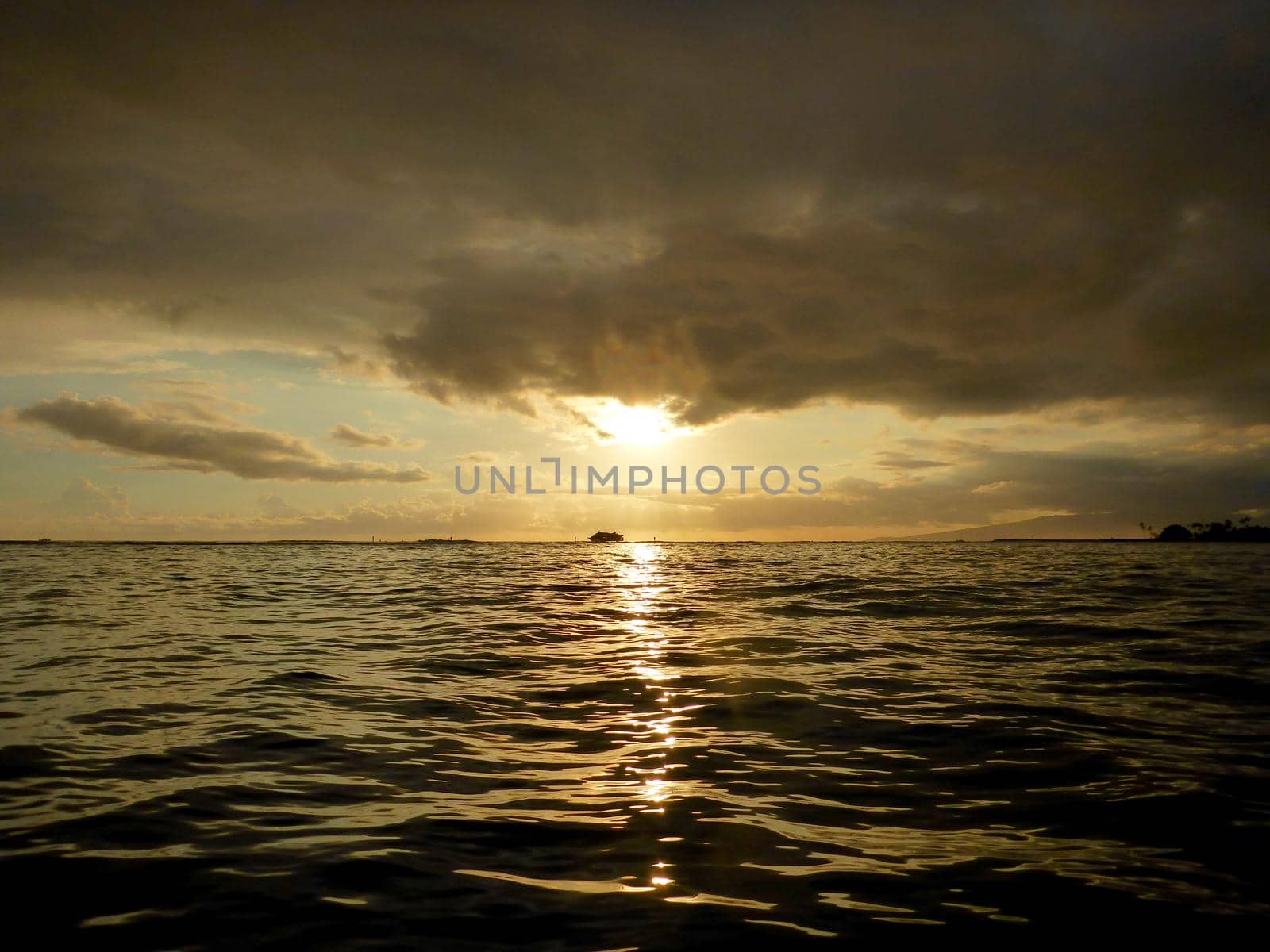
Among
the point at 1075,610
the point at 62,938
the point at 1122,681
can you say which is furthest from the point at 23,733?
the point at 1075,610

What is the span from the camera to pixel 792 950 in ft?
16.9

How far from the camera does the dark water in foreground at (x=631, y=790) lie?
569 cm

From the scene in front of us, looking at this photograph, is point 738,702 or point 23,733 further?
point 738,702

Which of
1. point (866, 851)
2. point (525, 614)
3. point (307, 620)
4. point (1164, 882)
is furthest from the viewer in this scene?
point (525, 614)

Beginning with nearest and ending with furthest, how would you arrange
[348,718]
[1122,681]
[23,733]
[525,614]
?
[23,733] → [348,718] → [1122,681] → [525,614]

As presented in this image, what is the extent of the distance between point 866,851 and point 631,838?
220 cm

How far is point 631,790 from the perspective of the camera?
27.7 ft

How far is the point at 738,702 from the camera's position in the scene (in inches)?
507

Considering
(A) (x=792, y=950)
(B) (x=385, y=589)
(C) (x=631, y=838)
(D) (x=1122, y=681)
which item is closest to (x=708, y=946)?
(A) (x=792, y=950)

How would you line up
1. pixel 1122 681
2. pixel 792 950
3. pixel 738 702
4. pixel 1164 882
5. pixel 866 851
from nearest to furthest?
pixel 792 950
pixel 1164 882
pixel 866 851
pixel 738 702
pixel 1122 681

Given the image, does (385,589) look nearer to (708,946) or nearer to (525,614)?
(525,614)

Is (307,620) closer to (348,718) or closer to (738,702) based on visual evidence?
(348,718)

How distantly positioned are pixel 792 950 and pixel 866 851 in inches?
76.8

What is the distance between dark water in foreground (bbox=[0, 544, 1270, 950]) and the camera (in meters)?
5.69
